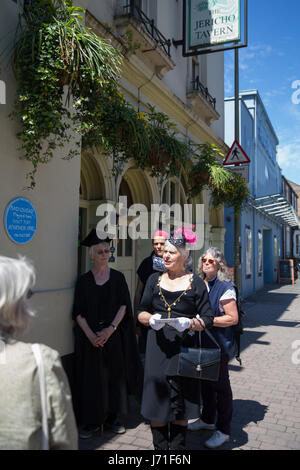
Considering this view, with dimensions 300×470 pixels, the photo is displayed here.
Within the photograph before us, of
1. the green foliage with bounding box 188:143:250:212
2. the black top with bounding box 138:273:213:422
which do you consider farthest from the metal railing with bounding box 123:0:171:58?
the black top with bounding box 138:273:213:422

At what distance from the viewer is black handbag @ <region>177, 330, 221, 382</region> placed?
304 centimetres

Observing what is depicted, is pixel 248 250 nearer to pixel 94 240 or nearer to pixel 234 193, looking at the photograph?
pixel 234 193

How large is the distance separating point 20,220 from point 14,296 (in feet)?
7.20

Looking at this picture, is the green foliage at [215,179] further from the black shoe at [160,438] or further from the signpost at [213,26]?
the black shoe at [160,438]

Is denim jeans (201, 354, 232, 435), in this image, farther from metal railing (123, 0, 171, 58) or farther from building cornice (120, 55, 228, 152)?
metal railing (123, 0, 171, 58)

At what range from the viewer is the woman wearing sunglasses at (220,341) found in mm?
3668

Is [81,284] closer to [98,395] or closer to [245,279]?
[98,395]

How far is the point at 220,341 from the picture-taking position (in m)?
3.80

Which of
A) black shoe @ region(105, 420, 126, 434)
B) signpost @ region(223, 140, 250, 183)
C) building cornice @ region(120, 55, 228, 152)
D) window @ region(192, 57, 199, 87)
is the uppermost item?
window @ region(192, 57, 199, 87)

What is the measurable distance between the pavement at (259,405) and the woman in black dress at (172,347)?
640 mm

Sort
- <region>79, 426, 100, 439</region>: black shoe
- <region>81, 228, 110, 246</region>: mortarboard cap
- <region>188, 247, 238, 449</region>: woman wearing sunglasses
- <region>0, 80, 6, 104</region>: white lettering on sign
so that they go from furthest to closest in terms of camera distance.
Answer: <region>81, 228, 110, 246</region>: mortarboard cap < <region>79, 426, 100, 439</region>: black shoe < <region>188, 247, 238, 449</region>: woman wearing sunglasses < <region>0, 80, 6, 104</region>: white lettering on sign

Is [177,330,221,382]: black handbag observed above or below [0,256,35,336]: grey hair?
below

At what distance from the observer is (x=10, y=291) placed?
156 centimetres
